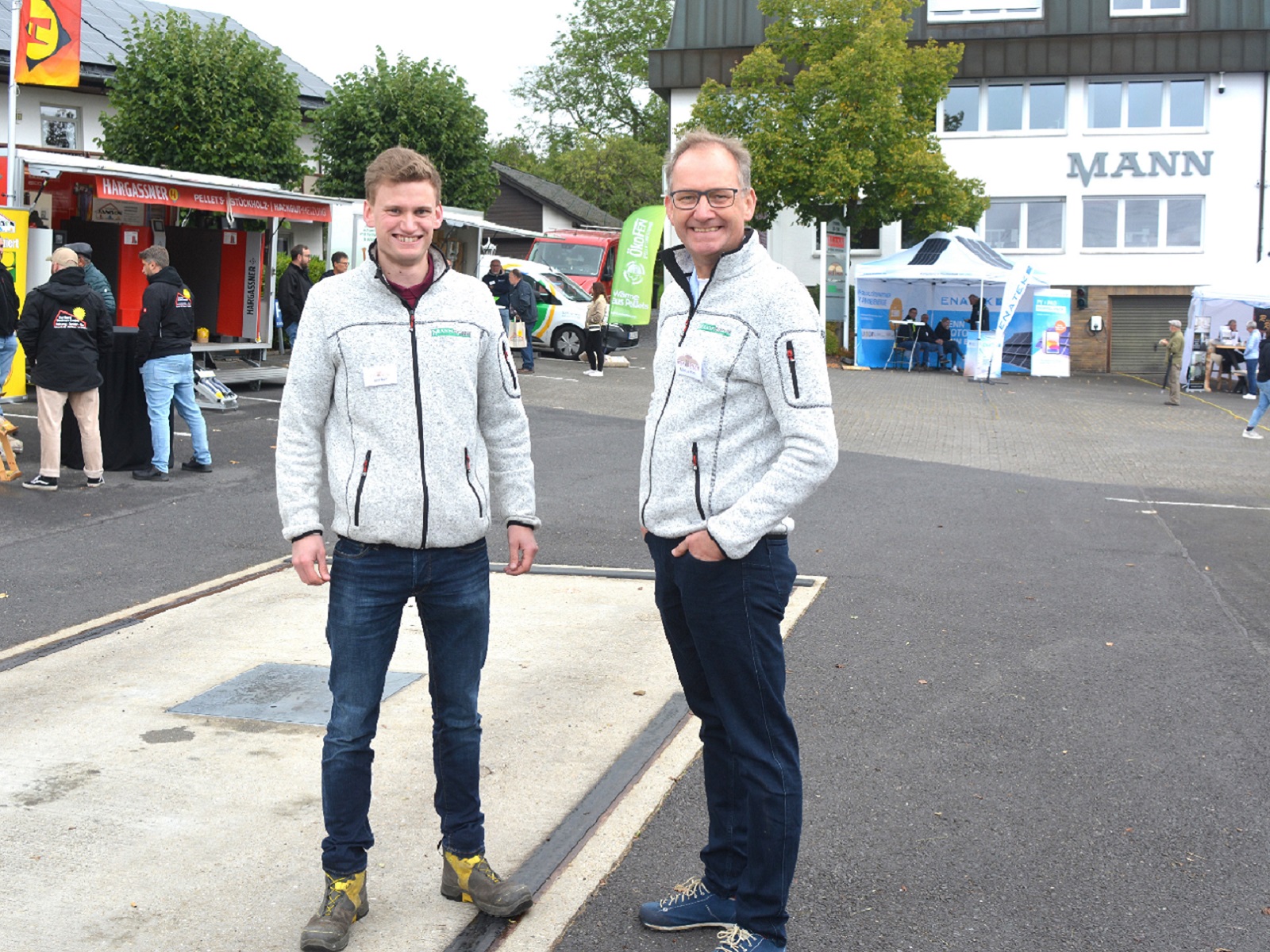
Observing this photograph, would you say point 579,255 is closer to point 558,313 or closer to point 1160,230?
point 558,313

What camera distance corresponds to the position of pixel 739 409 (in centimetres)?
318

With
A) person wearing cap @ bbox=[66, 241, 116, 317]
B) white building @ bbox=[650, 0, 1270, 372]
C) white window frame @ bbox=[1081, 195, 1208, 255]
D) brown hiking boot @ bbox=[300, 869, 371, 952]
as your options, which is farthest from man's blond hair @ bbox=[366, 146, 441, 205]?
white window frame @ bbox=[1081, 195, 1208, 255]

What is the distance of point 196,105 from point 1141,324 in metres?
25.9

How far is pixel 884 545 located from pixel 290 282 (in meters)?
11.2

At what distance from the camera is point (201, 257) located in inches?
797

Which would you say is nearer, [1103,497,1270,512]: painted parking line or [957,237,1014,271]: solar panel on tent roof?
[1103,497,1270,512]: painted parking line

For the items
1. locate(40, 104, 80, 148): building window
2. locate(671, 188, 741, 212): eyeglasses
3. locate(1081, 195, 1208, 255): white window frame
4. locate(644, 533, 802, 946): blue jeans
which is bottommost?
locate(644, 533, 802, 946): blue jeans

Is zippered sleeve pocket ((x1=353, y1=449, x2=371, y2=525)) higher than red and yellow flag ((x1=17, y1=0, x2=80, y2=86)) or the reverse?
the reverse

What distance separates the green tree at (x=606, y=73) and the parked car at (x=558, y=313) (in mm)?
44041

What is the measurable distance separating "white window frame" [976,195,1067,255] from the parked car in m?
15.0

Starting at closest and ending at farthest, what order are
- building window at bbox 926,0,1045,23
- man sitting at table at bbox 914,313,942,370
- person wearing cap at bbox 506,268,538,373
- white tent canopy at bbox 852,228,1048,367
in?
person wearing cap at bbox 506,268,538,373 → white tent canopy at bbox 852,228,1048,367 → man sitting at table at bbox 914,313,942,370 → building window at bbox 926,0,1045,23

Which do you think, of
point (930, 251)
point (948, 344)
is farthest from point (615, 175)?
point (930, 251)

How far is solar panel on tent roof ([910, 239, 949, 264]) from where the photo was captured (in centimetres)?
2989

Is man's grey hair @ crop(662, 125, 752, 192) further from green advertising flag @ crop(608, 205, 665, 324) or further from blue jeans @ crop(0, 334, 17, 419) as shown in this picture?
green advertising flag @ crop(608, 205, 665, 324)
